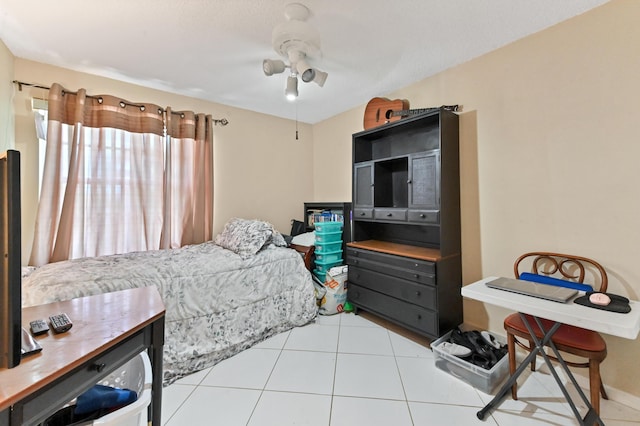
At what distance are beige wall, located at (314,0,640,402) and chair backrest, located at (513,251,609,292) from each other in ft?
0.19

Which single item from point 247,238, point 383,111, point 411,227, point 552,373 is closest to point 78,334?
point 247,238

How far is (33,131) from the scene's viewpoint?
2.28 meters

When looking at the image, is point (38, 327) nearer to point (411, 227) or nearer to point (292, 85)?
point (292, 85)

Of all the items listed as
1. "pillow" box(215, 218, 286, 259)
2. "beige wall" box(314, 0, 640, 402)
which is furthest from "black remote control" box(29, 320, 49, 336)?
"beige wall" box(314, 0, 640, 402)

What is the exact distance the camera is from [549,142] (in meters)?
1.89

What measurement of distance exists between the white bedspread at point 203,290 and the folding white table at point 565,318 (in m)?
1.59

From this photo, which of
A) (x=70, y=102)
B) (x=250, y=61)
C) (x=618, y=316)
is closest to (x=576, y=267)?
(x=618, y=316)

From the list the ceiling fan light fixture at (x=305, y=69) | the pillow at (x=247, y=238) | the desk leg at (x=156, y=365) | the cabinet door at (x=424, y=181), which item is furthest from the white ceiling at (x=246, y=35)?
the desk leg at (x=156, y=365)

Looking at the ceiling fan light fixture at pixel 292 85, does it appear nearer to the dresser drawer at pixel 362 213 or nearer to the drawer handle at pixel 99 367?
the dresser drawer at pixel 362 213

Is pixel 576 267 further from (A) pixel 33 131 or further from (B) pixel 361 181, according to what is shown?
(A) pixel 33 131

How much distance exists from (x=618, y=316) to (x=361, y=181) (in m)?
2.10

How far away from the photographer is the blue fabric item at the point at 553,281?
166 centimetres

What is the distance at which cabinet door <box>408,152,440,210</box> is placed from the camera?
2.24 meters

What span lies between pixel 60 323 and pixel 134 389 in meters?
0.42
